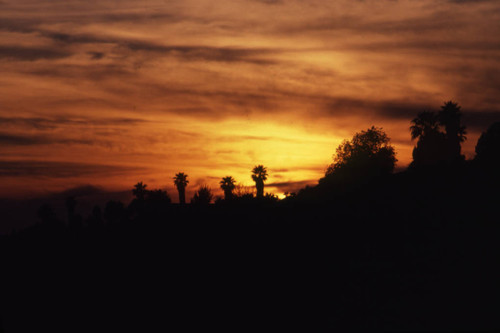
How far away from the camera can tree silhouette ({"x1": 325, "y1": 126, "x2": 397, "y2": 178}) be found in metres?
130

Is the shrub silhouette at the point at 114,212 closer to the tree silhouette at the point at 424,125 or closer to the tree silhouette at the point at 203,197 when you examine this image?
Result: the tree silhouette at the point at 203,197

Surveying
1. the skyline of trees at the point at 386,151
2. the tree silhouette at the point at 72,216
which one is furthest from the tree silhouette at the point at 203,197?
the tree silhouette at the point at 72,216

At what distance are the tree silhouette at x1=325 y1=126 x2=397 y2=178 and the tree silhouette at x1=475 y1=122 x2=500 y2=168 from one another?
27.6 metres

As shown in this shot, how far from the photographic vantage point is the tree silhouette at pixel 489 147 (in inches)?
3518

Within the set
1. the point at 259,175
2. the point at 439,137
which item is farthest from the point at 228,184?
the point at 439,137

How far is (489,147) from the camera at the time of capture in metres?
98.6

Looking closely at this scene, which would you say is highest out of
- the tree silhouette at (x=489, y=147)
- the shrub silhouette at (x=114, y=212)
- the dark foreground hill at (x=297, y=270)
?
the tree silhouette at (x=489, y=147)

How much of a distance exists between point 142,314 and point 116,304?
5946 mm

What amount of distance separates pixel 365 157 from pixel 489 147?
3972 cm

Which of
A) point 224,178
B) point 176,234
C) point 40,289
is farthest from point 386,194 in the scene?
point 224,178

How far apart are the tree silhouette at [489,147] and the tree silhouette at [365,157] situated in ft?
90.7

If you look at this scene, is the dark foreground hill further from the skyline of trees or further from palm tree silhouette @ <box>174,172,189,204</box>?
palm tree silhouette @ <box>174,172,189,204</box>

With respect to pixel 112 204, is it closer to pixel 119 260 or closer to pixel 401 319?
pixel 119 260

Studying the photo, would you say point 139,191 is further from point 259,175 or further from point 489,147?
point 489,147
